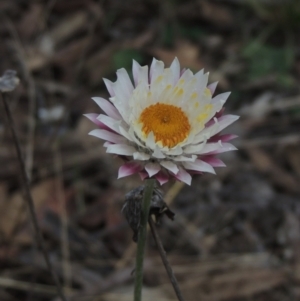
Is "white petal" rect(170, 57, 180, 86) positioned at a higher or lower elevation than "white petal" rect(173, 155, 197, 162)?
higher

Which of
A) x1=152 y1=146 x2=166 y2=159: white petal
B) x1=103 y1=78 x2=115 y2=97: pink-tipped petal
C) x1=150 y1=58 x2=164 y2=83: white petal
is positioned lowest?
x1=152 y1=146 x2=166 y2=159: white petal

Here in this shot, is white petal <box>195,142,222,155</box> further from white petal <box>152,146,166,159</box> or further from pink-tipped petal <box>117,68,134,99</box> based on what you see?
pink-tipped petal <box>117,68,134,99</box>

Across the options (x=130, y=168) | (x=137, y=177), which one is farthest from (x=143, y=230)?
(x=137, y=177)

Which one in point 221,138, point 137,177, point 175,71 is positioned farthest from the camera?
point 137,177

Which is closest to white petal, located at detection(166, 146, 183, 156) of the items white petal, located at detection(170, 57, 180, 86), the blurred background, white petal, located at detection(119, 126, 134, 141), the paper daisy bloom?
the paper daisy bloom

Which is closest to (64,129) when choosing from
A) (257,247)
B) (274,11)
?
(257,247)

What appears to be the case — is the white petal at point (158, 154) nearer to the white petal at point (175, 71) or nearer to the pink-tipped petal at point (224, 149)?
the pink-tipped petal at point (224, 149)

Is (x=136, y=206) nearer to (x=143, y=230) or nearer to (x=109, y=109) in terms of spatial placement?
(x=143, y=230)
